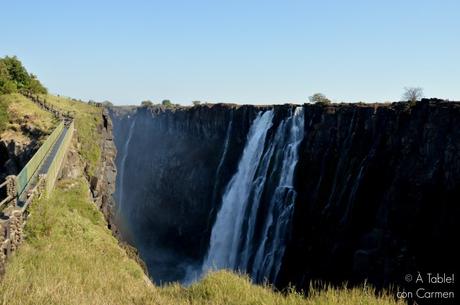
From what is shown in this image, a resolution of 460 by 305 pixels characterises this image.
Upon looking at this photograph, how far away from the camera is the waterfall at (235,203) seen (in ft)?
147

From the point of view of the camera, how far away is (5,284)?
363 inches

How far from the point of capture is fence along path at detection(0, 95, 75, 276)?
12.1 m

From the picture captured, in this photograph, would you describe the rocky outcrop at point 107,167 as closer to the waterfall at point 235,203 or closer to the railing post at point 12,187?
the waterfall at point 235,203

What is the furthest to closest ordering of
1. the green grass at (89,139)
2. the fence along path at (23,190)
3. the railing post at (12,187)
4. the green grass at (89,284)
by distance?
the green grass at (89,139) < the railing post at (12,187) < the fence along path at (23,190) < the green grass at (89,284)

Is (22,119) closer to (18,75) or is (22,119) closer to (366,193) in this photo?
(18,75)

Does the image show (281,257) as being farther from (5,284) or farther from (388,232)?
(5,284)

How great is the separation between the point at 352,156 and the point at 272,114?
513 inches

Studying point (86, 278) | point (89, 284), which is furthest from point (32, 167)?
point (89, 284)

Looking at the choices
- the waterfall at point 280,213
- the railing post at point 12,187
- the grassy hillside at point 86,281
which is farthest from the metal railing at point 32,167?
the waterfall at point 280,213

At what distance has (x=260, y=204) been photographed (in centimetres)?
4191

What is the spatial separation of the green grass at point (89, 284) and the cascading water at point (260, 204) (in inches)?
914

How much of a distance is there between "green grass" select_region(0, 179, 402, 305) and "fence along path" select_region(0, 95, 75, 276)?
41cm

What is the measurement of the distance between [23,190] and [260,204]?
2743 cm

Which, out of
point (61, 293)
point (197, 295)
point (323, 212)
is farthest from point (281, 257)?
point (61, 293)
